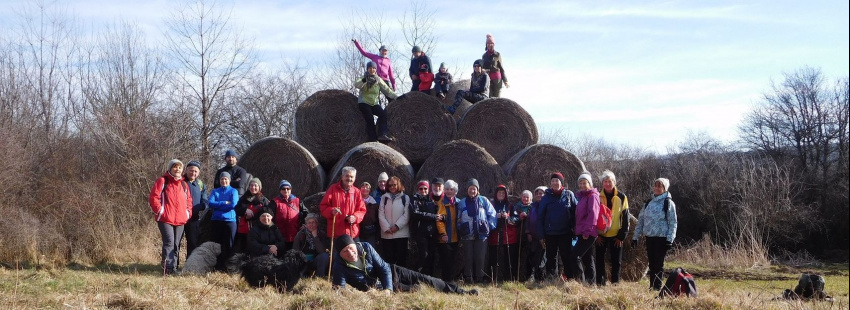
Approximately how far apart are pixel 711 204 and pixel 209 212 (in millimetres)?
21848

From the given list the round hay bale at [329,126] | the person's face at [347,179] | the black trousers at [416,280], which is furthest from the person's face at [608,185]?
the round hay bale at [329,126]

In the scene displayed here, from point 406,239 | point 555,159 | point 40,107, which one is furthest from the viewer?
point 40,107

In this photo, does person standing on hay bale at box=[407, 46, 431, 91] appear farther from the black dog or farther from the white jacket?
the black dog

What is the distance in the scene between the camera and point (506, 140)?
1194 cm

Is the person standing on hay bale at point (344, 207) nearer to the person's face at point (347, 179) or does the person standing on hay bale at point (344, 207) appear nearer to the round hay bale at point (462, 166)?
the person's face at point (347, 179)

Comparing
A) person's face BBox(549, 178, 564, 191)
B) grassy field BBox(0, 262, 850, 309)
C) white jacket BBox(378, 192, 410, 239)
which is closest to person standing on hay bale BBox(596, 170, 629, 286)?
person's face BBox(549, 178, 564, 191)

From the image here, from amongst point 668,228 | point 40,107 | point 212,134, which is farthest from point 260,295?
point 40,107

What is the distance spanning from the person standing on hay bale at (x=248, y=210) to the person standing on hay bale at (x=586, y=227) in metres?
3.91

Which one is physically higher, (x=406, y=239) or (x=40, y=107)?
(x=40, y=107)

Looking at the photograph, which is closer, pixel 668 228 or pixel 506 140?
pixel 668 228

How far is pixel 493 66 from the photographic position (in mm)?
12852

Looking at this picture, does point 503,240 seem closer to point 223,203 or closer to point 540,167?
point 540,167

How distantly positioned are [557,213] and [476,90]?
3824 millimetres

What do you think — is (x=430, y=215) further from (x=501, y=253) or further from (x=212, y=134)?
(x=212, y=134)
